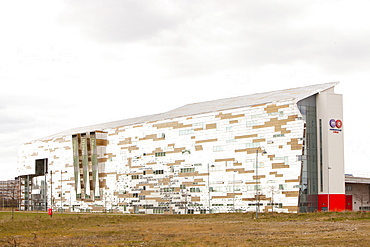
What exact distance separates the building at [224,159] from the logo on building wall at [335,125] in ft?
0.67

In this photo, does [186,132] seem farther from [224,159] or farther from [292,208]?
[292,208]

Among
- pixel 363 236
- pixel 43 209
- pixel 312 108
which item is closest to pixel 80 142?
pixel 43 209

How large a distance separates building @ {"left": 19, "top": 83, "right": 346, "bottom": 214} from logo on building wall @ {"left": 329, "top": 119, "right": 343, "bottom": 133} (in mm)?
205

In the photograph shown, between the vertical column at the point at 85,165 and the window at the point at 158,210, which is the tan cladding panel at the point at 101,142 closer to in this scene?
the vertical column at the point at 85,165

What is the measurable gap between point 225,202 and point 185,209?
10.8m

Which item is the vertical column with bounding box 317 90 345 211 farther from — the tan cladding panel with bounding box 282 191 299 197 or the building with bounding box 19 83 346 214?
the tan cladding panel with bounding box 282 191 299 197

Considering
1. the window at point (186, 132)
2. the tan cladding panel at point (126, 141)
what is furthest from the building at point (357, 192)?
the tan cladding panel at point (126, 141)

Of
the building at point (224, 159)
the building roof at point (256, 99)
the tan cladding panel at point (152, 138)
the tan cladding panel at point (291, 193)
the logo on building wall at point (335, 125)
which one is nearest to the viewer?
the tan cladding panel at point (291, 193)

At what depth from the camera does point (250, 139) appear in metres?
94.2

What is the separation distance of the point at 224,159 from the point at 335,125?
793 inches

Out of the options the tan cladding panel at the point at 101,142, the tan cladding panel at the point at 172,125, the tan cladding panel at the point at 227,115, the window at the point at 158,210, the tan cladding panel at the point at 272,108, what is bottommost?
the window at the point at 158,210

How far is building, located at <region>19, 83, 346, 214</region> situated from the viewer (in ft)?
295

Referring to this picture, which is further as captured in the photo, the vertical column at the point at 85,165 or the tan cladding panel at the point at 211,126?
the vertical column at the point at 85,165

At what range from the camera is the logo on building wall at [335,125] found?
3629 inches
